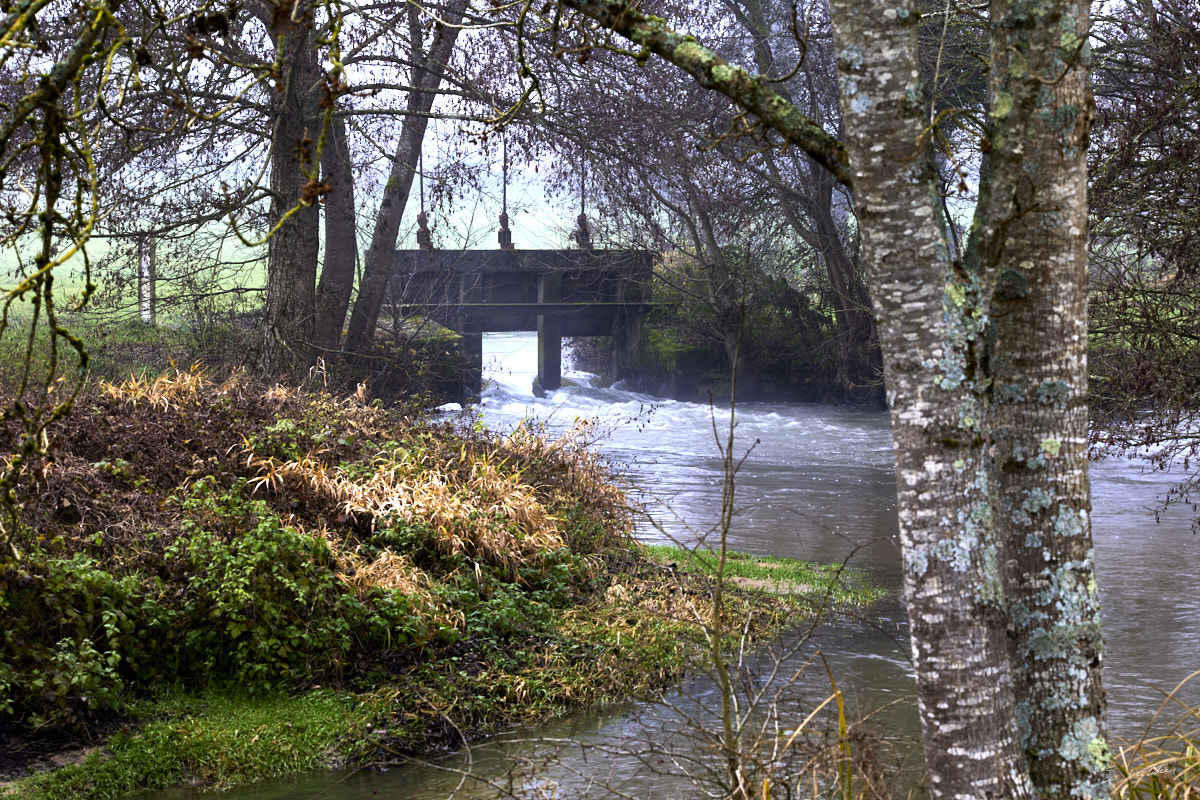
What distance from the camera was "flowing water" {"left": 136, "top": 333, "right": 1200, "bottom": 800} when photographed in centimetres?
582

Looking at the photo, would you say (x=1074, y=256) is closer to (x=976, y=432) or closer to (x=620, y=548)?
(x=976, y=432)

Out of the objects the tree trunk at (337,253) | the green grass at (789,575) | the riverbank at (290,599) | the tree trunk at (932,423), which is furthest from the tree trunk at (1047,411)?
the tree trunk at (337,253)

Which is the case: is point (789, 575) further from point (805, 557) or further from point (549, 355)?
point (549, 355)

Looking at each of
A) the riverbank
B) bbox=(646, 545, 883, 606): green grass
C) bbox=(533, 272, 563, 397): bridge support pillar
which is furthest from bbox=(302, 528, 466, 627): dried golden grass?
bbox=(533, 272, 563, 397): bridge support pillar

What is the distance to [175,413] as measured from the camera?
883cm

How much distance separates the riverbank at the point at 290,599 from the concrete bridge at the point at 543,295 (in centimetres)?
1313

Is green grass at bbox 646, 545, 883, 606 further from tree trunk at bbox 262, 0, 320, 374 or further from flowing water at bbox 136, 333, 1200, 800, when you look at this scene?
tree trunk at bbox 262, 0, 320, 374

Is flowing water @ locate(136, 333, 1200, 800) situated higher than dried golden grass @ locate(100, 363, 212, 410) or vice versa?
dried golden grass @ locate(100, 363, 212, 410)

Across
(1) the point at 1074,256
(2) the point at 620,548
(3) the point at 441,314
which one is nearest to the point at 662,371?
(3) the point at 441,314

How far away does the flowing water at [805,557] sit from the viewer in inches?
229

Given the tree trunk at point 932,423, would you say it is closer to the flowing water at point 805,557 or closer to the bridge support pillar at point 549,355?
the flowing water at point 805,557

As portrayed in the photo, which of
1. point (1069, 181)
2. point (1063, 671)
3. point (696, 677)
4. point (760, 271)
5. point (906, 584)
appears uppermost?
point (760, 271)

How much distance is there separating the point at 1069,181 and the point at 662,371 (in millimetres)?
26684

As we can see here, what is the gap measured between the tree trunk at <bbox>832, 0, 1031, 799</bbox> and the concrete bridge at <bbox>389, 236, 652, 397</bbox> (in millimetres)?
19429
